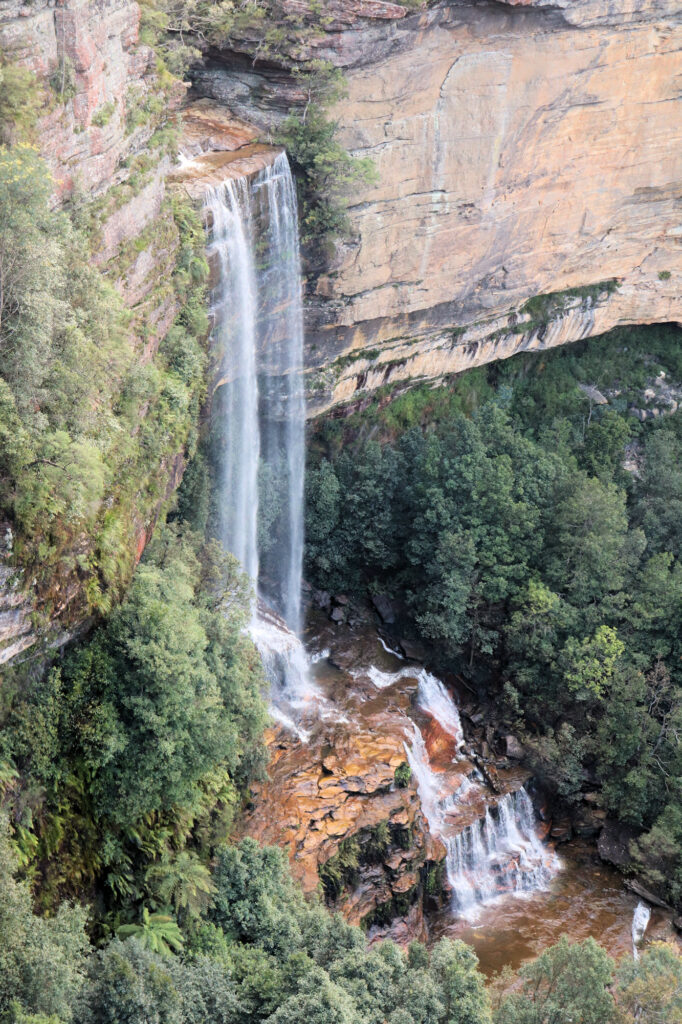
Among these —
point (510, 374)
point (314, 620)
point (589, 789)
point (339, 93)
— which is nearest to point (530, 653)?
point (589, 789)

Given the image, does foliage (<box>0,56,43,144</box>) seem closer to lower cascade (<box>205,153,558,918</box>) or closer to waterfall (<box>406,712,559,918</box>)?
lower cascade (<box>205,153,558,918</box>)

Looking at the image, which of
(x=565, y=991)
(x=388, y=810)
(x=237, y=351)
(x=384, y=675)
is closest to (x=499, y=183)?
(x=237, y=351)

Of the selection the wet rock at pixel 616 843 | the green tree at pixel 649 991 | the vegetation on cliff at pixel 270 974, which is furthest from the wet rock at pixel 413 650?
the green tree at pixel 649 991

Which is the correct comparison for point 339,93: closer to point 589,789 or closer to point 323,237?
point 323,237

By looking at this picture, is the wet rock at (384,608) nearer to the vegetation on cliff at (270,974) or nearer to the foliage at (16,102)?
the vegetation on cliff at (270,974)

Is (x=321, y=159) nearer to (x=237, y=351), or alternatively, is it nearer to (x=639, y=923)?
(x=237, y=351)
